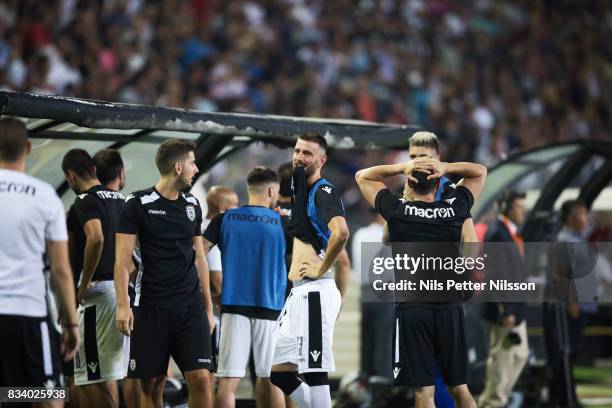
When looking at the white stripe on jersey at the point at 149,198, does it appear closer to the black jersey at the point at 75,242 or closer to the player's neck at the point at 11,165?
the black jersey at the point at 75,242

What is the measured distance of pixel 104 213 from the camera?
8.01 metres

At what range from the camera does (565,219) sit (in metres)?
11.5

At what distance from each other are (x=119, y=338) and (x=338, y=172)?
9.71 meters

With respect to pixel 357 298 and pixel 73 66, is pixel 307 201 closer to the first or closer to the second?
pixel 357 298

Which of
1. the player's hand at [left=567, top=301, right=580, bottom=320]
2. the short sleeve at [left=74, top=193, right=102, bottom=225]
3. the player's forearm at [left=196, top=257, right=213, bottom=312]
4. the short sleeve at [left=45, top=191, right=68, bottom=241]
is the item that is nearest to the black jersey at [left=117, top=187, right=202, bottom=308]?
the player's forearm at [left=196, top=257, right=213, bottom=312]

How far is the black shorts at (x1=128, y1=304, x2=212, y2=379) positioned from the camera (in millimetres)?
7570

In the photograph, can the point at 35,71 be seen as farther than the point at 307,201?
Yes

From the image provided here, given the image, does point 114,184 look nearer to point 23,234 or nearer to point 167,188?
point 167,188

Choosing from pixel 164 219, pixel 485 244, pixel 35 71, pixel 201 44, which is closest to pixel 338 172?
pixel 201 44

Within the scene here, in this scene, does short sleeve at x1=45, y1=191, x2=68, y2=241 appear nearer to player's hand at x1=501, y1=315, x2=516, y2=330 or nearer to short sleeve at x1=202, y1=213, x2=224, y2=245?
short sleeve at x1=202, y1=213, x2=224, y2=245

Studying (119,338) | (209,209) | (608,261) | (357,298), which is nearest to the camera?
(119,338)

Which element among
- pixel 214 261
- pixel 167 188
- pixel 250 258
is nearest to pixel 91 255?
pixel 167 188

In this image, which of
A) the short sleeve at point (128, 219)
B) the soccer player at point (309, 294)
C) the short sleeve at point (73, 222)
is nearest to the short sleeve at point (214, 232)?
the soccer player at point (309, 294)

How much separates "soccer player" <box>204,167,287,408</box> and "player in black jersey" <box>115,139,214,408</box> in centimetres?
87
